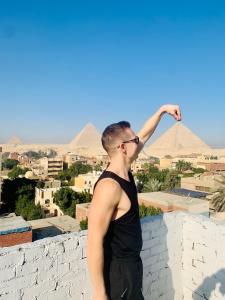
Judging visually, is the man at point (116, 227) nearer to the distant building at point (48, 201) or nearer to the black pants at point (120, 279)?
the black pants at point (120, 279)

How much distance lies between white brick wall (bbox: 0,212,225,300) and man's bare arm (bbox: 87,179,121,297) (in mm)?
752

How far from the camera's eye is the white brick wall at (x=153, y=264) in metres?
2.55

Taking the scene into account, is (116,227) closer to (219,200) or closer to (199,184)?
(219,200)

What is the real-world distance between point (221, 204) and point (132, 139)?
731 inches

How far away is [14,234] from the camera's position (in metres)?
15.6

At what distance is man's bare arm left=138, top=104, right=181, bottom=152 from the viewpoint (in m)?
3.11

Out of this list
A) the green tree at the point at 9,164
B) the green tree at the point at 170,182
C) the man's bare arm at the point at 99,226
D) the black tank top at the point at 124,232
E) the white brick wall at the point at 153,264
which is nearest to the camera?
the man's bare arm at the point at 99,226

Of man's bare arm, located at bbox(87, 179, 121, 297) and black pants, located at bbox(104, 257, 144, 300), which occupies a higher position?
man's bare arm, located at bbox(87, 179, 121, 297)

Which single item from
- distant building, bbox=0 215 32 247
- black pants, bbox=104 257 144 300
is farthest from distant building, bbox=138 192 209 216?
black pants, bbox=104 257 144 300

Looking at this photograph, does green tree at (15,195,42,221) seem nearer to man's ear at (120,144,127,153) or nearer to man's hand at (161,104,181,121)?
man's hand at (161,104,181,121)

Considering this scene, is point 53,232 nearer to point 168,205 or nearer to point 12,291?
point 168,205

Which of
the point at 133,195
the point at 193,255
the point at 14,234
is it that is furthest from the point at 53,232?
the point at 133,195

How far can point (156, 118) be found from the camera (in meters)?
3.17

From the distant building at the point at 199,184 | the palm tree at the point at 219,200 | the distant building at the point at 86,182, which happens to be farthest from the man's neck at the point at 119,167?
the distant building at the point at 86,182
